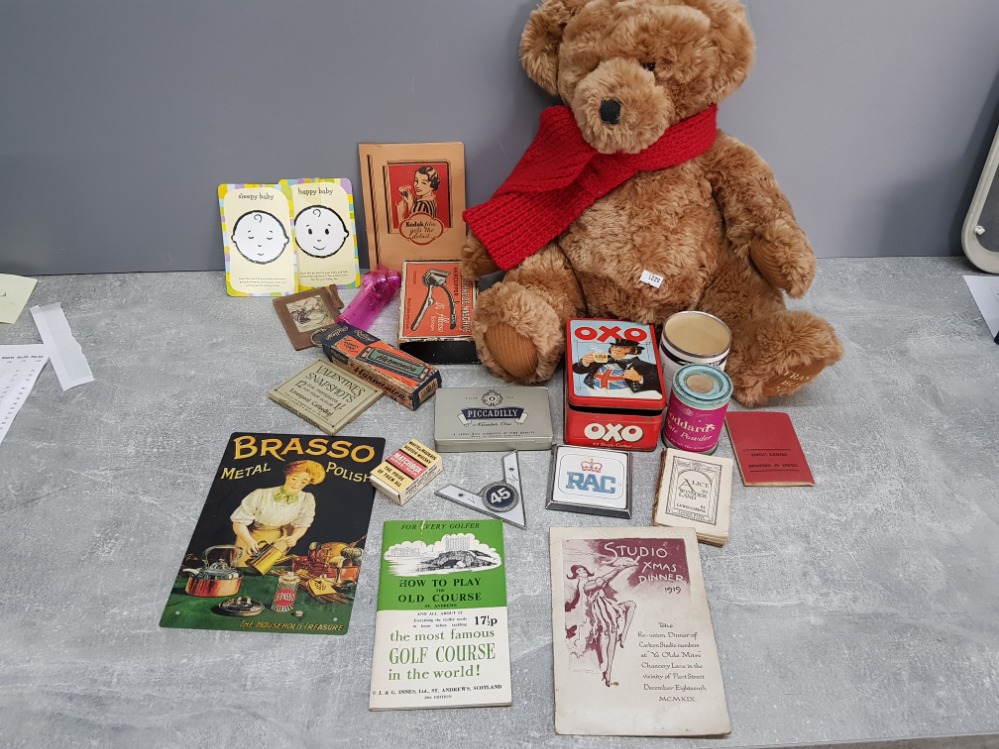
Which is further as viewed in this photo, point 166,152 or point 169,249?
point 169,249

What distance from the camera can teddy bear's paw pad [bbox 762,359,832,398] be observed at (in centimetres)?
108

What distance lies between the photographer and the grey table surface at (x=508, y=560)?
788 mm

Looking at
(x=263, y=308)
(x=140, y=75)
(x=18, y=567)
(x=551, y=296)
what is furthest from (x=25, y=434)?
(x=551, y=296)

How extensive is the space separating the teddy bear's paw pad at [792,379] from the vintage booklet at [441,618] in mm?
480

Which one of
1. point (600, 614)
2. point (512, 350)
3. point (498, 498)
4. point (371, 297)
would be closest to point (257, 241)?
point (371, 297)

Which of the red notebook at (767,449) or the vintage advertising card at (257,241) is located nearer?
the red notebook at (767,449)

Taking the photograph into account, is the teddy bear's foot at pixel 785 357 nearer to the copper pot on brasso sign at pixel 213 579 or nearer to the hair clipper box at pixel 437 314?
the hair clipper box at pixel 437 314

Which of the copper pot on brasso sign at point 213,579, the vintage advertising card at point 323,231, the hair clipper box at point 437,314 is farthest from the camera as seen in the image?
the vintage advertising card at point 323,231

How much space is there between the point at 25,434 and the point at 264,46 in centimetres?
70

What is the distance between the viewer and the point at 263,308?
1.31 m

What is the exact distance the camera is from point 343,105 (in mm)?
1201

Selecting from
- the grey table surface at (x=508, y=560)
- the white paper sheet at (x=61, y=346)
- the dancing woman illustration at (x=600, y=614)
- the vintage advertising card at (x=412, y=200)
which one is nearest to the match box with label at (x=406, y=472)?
the grey table surface at (x=508, y=560)

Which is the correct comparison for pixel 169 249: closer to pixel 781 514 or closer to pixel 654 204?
pixel 654 204

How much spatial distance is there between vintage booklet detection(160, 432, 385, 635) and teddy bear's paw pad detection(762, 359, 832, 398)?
601 millimetres
